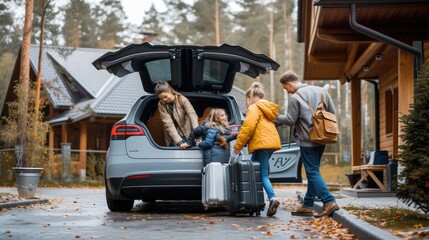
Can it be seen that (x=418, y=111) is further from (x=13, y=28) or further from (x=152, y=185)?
(x=13, y=28)

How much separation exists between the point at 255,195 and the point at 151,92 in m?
2.73

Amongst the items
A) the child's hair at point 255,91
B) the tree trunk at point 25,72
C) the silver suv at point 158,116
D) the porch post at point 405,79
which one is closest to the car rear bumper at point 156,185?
the silver suv at point 158,116

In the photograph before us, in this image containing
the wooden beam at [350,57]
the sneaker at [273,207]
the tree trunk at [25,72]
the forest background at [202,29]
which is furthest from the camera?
the forest background at [202,29]

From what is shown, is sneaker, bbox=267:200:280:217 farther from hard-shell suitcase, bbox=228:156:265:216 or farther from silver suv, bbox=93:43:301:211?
silver suv, bbox=93:43:301:211

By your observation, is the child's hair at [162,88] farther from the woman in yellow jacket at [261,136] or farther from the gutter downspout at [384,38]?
the gutter downspout at [384,38]

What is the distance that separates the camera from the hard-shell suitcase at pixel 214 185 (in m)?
10.5

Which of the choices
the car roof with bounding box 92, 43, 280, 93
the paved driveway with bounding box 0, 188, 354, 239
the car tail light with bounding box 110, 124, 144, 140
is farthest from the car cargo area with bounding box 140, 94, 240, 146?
the paved driveway with bounding box 0, 188, 354, 239

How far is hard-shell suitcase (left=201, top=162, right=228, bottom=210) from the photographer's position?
1054cm

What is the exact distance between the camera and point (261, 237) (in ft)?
26.5

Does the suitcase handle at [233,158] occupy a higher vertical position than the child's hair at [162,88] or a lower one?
lower

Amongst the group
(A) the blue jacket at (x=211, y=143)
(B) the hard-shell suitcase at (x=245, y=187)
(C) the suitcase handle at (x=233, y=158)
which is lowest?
(B) the hard-shell suitcase at (x=245, y=187)

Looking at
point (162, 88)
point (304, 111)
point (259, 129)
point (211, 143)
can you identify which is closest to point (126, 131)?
point (162, 88)

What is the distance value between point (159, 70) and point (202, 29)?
39478 mm

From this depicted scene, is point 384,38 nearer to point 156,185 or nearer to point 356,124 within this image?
point 156,185
